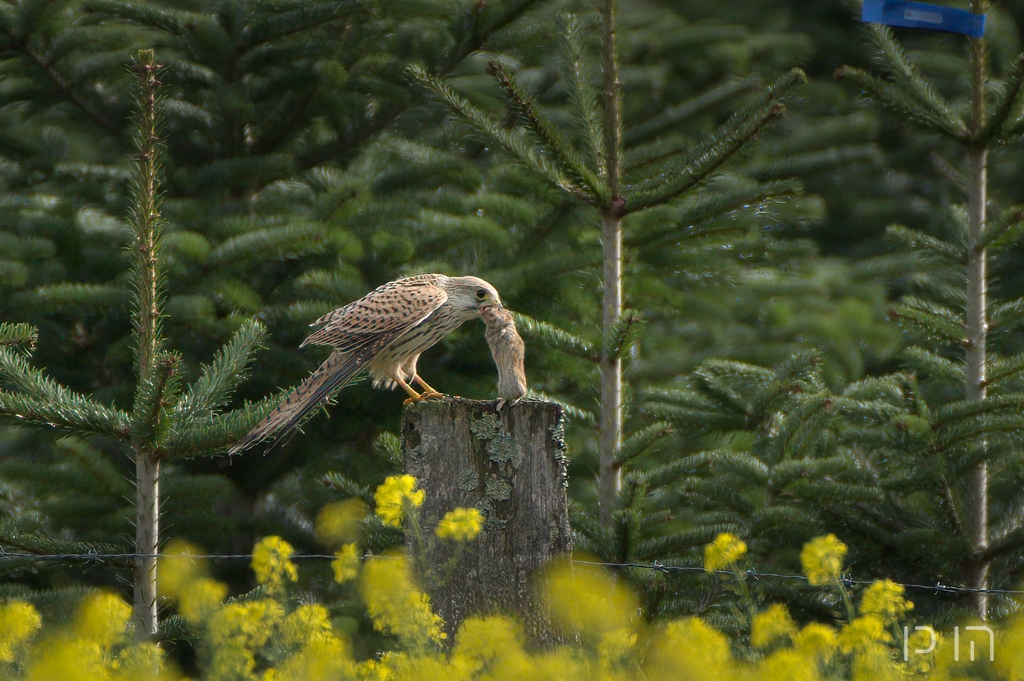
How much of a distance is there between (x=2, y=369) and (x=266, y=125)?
2.84m

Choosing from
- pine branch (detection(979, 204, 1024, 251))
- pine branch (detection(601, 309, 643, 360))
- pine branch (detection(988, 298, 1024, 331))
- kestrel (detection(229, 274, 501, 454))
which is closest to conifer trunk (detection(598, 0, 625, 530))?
pine branch (detection(601, 309, 643, 360))

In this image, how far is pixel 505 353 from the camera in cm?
327

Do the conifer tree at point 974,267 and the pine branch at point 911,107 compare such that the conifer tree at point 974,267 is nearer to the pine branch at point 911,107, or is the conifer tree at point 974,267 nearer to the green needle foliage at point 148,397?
the pine branch at point 911,107

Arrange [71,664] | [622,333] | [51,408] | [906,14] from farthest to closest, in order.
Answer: [622,333] → [906,14] → [51,408] → [71,664]

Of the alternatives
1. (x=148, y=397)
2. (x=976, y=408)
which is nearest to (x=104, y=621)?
(x=148, y=397)

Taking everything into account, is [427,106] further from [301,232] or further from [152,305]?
[152,305]

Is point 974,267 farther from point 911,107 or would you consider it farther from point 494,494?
point 494,494

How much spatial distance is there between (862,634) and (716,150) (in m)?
2.25

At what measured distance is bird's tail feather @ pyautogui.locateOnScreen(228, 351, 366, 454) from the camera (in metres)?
3.25

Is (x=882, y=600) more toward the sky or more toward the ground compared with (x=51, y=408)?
more toward the ground

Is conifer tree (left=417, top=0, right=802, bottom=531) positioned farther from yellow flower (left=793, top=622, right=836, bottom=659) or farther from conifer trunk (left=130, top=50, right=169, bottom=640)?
yellow flower (left=793, top=622, right=836, bottom=659)

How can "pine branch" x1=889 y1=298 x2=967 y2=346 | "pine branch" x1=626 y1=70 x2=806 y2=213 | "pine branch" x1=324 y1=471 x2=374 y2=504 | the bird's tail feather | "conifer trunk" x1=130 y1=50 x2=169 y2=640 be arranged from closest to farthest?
"conifer trunk" x1=130 y1=50 x2=169 y2=640
the bird's tail feather
"pine branch" x1=626 y1=70 x2=806 y2=213
"pine branch" x1=324 y1=471 x2=374 y2=504
"pine branch" x1=889 y1=298 x2=967 y2=346

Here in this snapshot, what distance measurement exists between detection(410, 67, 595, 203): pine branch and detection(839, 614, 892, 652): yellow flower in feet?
7.69

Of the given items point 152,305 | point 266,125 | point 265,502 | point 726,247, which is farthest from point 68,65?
point 726,247
